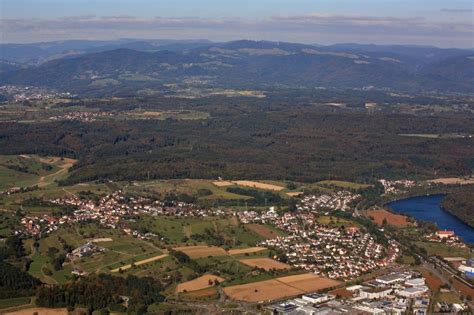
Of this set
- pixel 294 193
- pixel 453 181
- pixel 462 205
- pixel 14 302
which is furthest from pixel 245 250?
pixel 453 181

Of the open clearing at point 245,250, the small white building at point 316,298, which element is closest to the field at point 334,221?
the open clearing at point 245,250

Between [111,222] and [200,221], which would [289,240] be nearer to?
[200,221]

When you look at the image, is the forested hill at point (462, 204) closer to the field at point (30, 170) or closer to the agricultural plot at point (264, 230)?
the agricultural plot at point (264, 230)

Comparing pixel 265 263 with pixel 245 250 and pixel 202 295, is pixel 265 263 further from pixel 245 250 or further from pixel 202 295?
pixel 202 295

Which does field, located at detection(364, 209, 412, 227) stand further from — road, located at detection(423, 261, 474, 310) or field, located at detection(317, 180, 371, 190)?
road, located at detection(423, 261, 474, 310)

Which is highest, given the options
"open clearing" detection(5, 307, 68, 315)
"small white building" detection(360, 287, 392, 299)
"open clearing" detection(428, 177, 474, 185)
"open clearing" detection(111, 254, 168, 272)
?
"small white building" detection(360, 287, 392, 299)

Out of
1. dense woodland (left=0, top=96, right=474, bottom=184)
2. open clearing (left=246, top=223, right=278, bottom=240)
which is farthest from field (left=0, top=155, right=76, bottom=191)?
open clearing (left=246, top=223, right=278, bottom=240)

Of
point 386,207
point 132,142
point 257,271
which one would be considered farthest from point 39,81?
point 257,271

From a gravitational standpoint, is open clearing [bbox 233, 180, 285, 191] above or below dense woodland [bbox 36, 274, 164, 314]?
below
